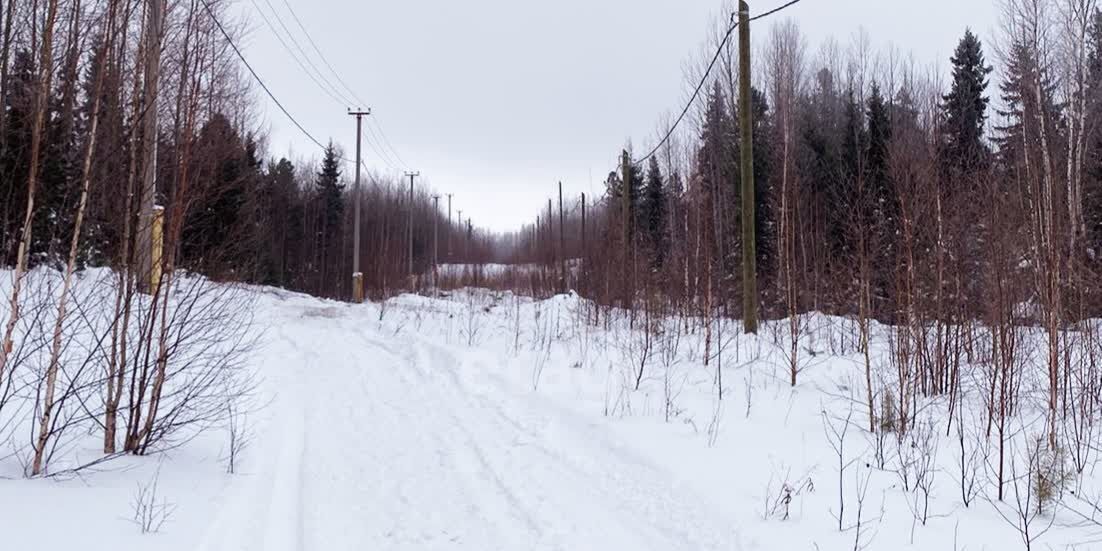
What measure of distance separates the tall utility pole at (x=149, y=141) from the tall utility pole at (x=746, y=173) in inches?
340

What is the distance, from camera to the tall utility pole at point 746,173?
1027 cm

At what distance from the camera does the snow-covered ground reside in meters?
3.29

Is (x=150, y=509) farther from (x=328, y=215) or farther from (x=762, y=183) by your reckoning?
(x=328, y=215)

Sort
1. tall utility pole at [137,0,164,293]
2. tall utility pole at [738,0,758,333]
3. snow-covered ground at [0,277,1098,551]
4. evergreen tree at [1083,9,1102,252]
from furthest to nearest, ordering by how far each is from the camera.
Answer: evergreen tree at [1083,9,1102,252] < tall utility pole at [738,0,758,333] < tall utility pole at [137,0,164,293] < snow-covered ground at [0,277,1098,551]

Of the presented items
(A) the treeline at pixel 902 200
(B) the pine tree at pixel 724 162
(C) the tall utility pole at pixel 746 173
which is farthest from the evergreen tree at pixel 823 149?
(C) the tall utility pole at pixel 746 173

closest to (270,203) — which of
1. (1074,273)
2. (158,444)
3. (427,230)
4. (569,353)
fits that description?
(427,230)

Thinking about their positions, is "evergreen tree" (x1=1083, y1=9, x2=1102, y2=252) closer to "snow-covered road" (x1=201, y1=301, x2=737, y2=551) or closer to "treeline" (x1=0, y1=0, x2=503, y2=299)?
"snow-covered road" (x1=201, y1=301, x2=737, y2=551)

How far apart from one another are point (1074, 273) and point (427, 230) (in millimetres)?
57666

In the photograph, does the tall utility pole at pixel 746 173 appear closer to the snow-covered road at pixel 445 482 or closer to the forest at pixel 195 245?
the forest at pixel 195 245

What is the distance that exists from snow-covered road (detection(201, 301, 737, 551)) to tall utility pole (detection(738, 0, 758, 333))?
4.83 metres

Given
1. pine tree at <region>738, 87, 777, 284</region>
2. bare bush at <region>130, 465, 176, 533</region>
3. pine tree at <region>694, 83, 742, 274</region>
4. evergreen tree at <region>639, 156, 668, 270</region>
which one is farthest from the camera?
evergreen tree at <region>639, 156, 668, 270</region>

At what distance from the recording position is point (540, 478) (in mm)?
4434

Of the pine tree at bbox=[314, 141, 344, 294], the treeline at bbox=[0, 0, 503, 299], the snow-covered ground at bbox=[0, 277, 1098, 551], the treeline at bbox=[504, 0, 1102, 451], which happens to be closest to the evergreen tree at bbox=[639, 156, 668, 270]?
the treeline at bbox=[504, 0, 1102, 451]

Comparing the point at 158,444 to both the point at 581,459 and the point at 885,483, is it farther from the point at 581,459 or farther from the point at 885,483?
the point at 885,483
